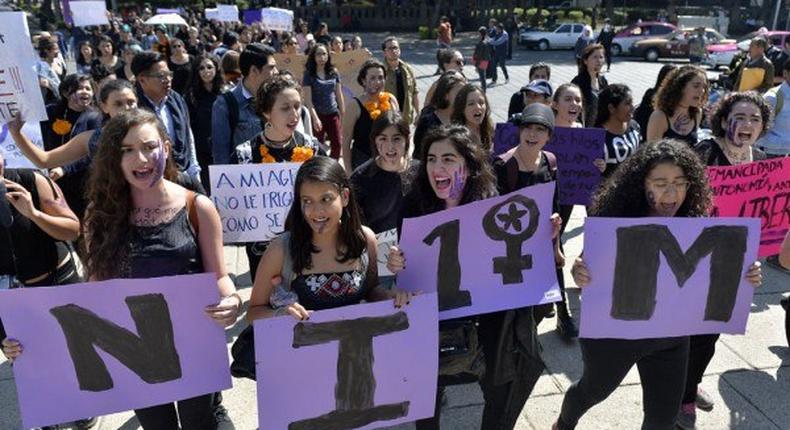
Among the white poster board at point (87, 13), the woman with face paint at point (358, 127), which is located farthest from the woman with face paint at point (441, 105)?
the white poster board at point (87, 13)

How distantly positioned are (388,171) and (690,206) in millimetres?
1510

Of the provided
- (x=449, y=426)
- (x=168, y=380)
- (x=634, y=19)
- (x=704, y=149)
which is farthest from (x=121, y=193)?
(x=634, y=19)

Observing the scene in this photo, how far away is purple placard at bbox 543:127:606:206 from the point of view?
169 inches

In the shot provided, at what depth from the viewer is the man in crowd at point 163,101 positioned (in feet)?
13.6

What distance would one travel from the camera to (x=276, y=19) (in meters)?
14.4

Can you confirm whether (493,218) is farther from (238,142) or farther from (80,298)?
(238,142)

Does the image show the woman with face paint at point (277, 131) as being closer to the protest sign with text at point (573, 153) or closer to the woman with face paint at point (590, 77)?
the protest sign with text at point (573, 153)

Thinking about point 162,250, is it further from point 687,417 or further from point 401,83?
point 401,83

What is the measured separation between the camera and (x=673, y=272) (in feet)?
8.58

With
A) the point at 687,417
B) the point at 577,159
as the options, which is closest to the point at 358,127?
the point at 577,159

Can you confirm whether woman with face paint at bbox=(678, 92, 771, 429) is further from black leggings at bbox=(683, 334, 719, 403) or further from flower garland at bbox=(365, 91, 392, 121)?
flower garland at bbox=(365, 91, 392, 121)

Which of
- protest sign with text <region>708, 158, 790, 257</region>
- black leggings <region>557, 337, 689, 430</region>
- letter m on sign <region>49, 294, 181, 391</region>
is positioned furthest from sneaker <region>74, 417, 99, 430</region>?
protest sign with text <region>708, 158, 790, 257</region>

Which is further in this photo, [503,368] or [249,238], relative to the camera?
[249,238]

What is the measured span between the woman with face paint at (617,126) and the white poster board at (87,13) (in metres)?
13.7
